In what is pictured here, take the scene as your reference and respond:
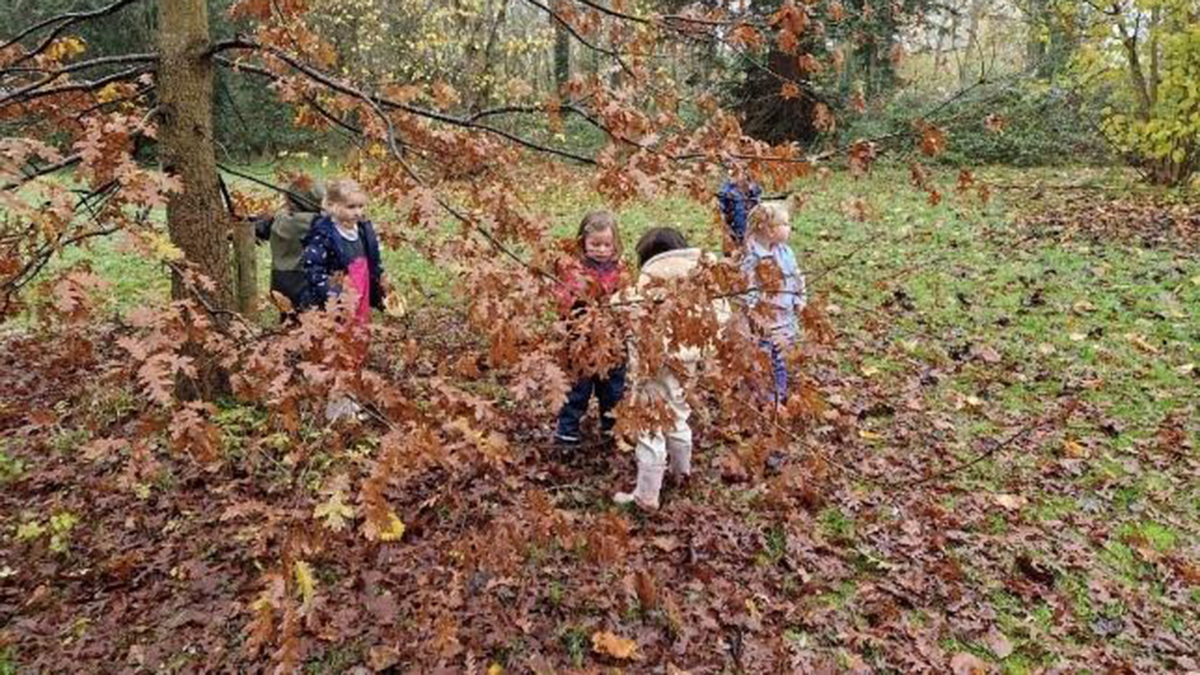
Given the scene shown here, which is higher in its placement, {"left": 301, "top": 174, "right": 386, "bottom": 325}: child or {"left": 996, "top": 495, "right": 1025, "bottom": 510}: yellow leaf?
{"left": 301, "top": 174, "right": 386, "bottom": 325}: child

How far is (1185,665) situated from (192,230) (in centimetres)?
548

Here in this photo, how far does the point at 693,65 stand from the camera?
762 inches

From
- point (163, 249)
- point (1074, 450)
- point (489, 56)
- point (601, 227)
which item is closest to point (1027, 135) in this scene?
point (489, 56)

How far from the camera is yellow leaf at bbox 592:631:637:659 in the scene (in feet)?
11.9

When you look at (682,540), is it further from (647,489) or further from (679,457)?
(679,457)

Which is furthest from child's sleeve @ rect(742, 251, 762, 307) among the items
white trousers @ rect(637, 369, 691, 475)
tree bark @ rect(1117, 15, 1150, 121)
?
tree bark @ rect(1117, 15, 1150, 121)

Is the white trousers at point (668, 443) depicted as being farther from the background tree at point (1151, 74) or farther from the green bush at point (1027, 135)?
the green bush at point (1027, 135)

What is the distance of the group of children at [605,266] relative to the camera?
131 inches

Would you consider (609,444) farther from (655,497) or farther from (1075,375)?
(1075,375)

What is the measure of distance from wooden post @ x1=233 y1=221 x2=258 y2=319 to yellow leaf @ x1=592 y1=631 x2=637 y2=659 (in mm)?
3876

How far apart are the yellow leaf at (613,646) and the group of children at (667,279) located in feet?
3.11

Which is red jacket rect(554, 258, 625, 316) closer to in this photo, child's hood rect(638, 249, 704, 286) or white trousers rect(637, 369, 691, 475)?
child's hood rect(638, 249, 704, 286)

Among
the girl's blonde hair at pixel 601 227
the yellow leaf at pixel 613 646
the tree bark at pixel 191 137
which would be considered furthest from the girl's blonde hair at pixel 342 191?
the yellow leaf at pixel 613 646

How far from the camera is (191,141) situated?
4.33 metres
